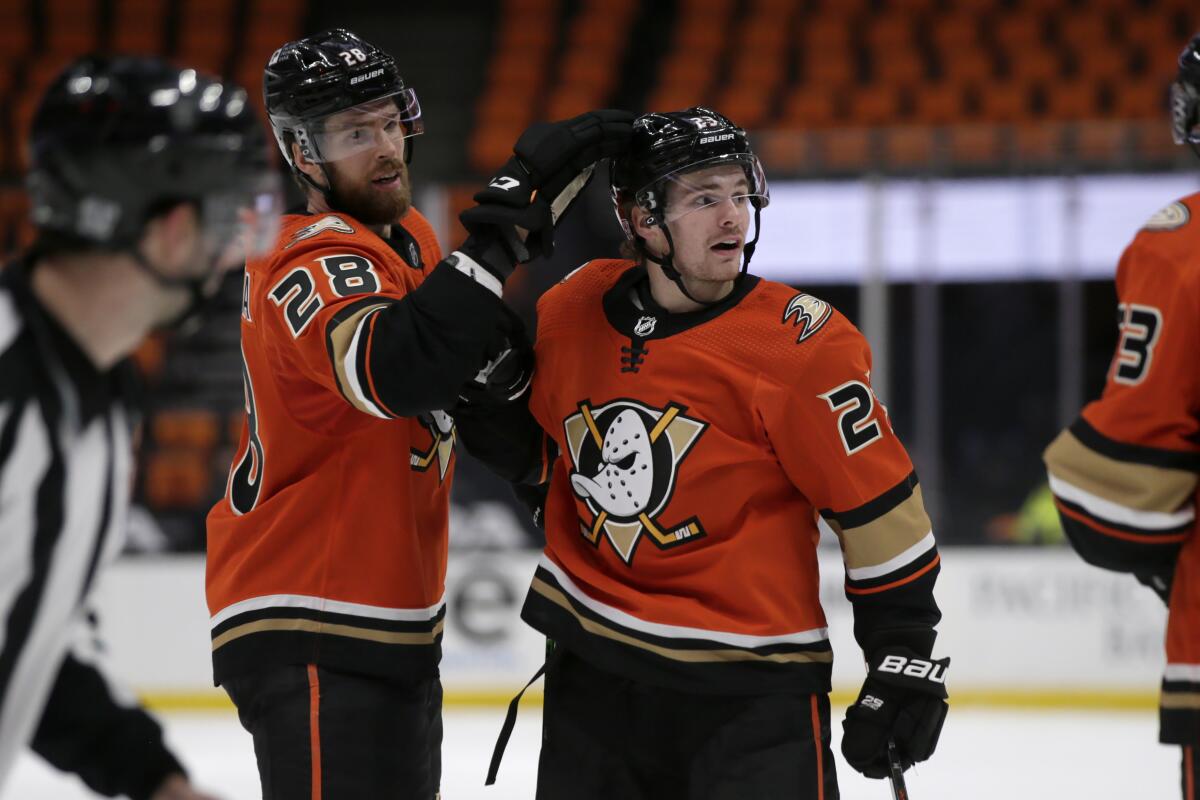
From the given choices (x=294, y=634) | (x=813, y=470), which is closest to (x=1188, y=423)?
(x=813, y=470)

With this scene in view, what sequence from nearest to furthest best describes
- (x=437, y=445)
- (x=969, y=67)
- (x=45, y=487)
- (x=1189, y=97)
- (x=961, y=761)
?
(x=45, y=487)
(x=1189, y=97)
(x=437, y=445)
(x=961, y=761)
(x=969, y=67)

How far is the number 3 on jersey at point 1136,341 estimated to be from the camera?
65.7 inches

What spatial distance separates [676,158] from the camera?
6.59 feet

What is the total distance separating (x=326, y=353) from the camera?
1869 millimetres

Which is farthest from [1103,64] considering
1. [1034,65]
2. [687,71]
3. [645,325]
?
[645,325]

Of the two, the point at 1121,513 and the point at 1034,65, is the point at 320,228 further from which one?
the point at 1034,65

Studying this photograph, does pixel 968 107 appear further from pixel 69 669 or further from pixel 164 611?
pixel 69 669

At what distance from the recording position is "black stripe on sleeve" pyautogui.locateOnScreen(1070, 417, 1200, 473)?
5.51ft

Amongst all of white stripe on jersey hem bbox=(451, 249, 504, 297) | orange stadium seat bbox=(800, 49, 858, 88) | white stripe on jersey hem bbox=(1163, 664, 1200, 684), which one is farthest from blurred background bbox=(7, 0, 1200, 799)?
white stripe on jersey hem bbox=(451, 249, 504, 297)

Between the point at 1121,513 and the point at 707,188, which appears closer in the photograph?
the point at 1121,513

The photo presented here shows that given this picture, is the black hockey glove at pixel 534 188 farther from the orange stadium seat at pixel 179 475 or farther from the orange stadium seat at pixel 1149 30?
the orange stadium seat at pixel 1149 30

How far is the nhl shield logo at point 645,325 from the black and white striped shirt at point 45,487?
0.87 m

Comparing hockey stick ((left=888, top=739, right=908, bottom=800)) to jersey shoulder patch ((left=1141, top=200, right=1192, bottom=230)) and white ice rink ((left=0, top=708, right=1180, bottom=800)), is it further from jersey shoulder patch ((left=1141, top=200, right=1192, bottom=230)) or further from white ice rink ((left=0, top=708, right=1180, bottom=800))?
white ice rink ((left=0, top=708, right=1180, bottom=800))

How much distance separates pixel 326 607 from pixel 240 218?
858mm
